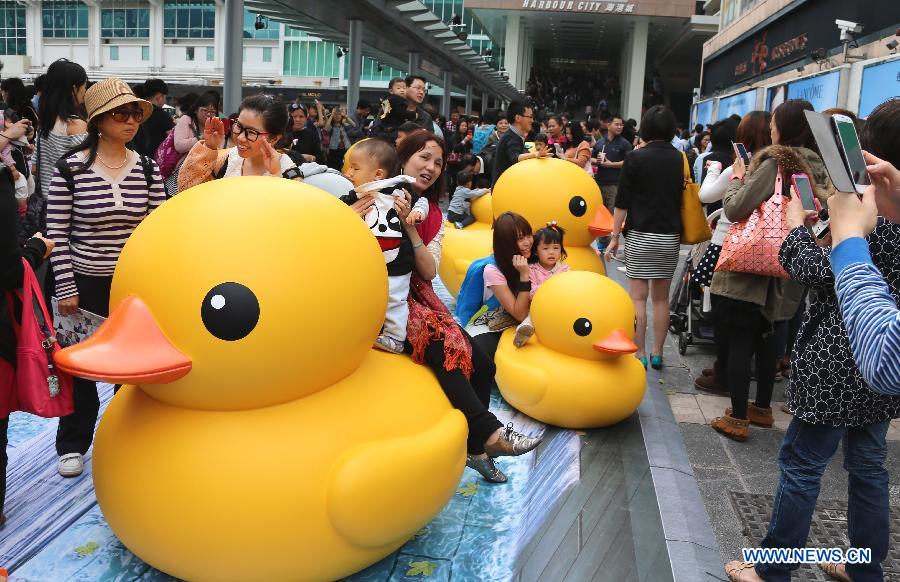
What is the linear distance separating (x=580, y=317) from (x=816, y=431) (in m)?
1.90

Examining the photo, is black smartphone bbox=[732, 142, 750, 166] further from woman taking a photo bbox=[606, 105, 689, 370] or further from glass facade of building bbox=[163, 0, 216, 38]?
glass facade of building bbox=[163, 0, 216, 38]

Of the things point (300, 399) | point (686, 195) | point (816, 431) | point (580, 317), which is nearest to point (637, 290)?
point (686, 195)

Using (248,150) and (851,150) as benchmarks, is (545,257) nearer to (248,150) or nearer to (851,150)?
(248,150)

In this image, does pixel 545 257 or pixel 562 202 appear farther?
pixel 562 202

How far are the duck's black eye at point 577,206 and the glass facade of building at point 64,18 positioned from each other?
189 feet

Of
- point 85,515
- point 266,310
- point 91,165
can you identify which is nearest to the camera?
point 266,310

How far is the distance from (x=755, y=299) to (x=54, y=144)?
173 inches

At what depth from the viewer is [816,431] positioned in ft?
9.34

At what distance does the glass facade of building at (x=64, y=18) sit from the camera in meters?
53.5

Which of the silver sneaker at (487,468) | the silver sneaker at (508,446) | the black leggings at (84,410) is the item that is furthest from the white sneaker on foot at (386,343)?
the black leggings at (84,410)

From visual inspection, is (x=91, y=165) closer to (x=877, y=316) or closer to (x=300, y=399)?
(x=300, y=399)

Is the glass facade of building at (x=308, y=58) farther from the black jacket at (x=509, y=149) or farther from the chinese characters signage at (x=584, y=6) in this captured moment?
the black jacket at (x=509, y=149)

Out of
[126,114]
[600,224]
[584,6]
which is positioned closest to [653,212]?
[600,224]

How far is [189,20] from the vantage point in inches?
2048
